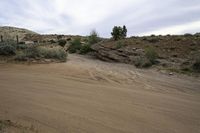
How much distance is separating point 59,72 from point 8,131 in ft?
23.6

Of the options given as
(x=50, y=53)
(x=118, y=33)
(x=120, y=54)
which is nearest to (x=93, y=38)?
(x=118, y=33)

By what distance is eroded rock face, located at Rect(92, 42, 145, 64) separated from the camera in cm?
2040

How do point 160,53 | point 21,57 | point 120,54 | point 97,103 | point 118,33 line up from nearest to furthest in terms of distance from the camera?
point 97,103 → point 21,57 → point 160,53 → point 120,54 → point 118,33

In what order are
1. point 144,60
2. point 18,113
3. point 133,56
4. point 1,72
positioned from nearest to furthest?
1. point 18,113
2. point 1,72
3. point 144,60
4. point 133,56

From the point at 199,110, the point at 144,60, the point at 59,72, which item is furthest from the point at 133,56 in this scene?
the point at 199,110

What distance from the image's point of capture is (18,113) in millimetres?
6680

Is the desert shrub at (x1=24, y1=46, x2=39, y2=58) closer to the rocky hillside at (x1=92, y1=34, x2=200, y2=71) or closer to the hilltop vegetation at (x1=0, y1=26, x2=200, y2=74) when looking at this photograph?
the hilltop vegetation at (x1=0, y1=26, x2=200, y2=74)

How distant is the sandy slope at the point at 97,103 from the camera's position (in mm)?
6066

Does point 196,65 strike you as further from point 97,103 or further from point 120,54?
point 97,103

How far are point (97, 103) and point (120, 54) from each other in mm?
15076

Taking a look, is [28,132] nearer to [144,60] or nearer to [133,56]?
[144,60]

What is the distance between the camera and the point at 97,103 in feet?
25.3

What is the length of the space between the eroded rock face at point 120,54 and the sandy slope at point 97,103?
8.22 m

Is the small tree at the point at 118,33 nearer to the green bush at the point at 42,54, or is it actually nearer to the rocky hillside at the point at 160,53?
the rocky hillside at the point at 160,53
